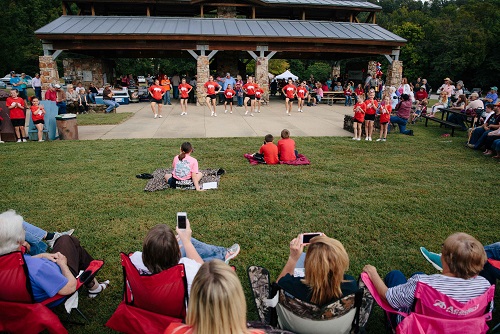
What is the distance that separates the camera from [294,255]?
9.64ft

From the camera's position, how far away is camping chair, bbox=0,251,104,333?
2660 millimetres

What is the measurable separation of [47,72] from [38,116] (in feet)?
34.1

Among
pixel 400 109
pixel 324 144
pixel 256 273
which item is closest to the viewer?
pixel 256 273

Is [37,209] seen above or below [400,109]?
below

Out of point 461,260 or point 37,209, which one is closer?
point 461,260

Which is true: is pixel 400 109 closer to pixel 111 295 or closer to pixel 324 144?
pixel 324 144

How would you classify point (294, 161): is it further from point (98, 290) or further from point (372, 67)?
point (372, 67)

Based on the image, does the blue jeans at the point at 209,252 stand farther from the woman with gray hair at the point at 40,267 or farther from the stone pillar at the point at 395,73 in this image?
the stone pillar at the point at 395,73

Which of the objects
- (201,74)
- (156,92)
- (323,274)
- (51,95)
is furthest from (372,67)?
(323,274)

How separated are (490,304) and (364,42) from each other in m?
19.4

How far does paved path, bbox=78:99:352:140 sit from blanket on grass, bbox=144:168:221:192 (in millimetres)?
3924

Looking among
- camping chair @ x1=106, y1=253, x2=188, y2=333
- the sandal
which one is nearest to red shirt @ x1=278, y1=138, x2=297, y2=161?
the sandal

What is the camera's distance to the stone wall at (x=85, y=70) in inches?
875

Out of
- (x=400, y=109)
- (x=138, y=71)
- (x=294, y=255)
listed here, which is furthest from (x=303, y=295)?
(x=138, y=71)
